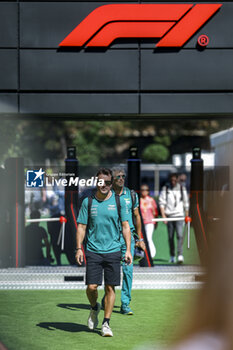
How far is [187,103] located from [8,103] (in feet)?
10.9

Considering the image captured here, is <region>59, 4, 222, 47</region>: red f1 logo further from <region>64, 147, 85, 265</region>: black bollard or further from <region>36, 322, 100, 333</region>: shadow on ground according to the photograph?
<region>36, 322, 100, 333</region>: shadow on ground

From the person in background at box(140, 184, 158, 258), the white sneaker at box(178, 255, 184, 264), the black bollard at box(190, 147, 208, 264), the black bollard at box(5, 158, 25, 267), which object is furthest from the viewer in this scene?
the white sneaker at box(178, 255, 184, 264)

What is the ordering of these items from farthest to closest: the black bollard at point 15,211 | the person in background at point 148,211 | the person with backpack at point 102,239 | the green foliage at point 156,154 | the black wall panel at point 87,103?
1. the green foliage at point 156,154
2. the black wall panel at point 87,103
3. the person in background at point 148,211
4. the black bollard at point 15,211
5. the person with backpack at point 102,239

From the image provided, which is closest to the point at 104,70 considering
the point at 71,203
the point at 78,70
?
the point at 78,70

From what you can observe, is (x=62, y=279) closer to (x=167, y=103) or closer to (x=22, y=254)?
(x=22, y=254)

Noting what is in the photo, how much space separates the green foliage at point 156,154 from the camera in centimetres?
6500

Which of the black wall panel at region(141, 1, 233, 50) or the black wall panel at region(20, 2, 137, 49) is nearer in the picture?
the black wall panel at region(20, 2, 137, 49)

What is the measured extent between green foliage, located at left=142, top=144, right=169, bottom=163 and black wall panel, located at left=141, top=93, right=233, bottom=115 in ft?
170

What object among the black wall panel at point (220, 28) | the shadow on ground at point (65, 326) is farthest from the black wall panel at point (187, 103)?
the shadow on ground at point (65, 326)

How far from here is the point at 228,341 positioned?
2.94ft

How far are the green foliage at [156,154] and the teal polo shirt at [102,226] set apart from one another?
57532mm

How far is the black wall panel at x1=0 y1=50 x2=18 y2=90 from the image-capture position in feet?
40.5

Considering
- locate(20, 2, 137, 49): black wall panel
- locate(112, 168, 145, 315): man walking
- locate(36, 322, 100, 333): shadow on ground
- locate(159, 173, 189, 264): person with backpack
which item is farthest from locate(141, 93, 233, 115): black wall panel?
locate(36, 322, 100, 333): shadow on ground

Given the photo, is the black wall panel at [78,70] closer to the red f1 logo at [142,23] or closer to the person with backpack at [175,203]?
the red f1 logo at [142,23]
